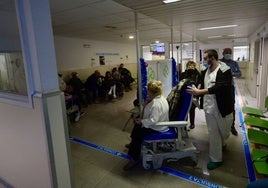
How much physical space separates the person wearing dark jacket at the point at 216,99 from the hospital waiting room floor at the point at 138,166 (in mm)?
219

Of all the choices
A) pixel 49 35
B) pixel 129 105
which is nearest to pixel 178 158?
pixel 49 35

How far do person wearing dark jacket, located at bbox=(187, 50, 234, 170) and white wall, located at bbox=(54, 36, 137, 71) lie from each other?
4914 millimetres

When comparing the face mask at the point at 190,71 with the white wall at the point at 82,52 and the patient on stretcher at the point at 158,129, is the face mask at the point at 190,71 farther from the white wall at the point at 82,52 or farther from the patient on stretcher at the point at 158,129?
the white wall at the point at 82,52

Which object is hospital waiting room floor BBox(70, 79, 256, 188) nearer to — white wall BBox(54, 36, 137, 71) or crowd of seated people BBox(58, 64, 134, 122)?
crowd of seated people BBox(58, 64, 134, 122)

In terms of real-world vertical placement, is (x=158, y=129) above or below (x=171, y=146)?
above

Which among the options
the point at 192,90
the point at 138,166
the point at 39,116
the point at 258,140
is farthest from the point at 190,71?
the point at 39,116

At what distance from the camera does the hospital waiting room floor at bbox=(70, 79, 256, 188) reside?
6.82ft

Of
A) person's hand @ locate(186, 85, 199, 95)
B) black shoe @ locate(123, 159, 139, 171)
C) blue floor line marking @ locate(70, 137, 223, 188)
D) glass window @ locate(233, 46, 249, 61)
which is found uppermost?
glass window @ locate(233, 46, 249, 61)

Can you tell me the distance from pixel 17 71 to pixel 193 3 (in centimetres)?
248

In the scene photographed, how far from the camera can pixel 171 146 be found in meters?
2.43

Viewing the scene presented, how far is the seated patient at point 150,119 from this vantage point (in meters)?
2.21

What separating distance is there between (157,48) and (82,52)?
3958mm

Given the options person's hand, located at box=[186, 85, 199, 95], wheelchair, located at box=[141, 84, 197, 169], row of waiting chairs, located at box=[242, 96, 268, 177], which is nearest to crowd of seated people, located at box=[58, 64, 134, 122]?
wheelchair, located at box=[141, 84, 197, 169]

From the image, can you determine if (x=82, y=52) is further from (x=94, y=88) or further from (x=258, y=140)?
(x=258, y=140)
